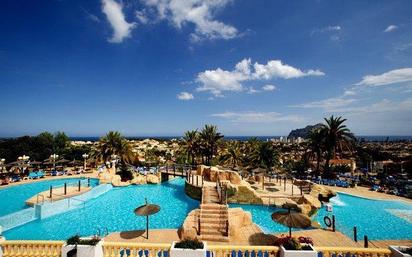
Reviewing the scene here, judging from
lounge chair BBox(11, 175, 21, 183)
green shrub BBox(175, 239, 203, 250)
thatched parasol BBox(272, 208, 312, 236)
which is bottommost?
lounge chair BBox(11, 175, 21, 183)

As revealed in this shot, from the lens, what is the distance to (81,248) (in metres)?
7.62

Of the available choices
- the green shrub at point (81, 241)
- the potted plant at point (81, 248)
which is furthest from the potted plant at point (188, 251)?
the green shrub at point (81, 241)

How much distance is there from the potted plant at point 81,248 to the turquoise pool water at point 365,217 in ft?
42.9

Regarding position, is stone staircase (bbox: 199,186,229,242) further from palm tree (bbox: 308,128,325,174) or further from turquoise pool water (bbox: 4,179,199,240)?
palm tree (bbox: 308,128,325,174)

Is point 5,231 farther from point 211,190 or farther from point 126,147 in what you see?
point 126,147

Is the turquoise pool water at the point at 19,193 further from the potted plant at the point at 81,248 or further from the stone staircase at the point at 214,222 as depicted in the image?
the potted plant at the point at 81,248

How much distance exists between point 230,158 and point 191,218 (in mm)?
26910

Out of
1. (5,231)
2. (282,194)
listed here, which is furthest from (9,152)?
(282,194)

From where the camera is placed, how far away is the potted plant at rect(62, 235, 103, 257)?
761 cm

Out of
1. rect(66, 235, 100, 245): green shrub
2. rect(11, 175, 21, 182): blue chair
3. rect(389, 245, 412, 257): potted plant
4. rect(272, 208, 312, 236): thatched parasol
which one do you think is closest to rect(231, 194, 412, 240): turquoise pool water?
rect(272, 208, 312, 236): thatched parasol

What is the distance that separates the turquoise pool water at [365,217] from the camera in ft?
58.4

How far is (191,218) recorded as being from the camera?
15500 mm

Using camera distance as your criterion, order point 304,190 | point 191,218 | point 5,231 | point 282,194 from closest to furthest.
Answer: point 191,218, point 5,231, point 282,194, point 304,190

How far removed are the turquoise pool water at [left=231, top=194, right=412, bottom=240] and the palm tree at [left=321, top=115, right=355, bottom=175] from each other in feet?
34.0
